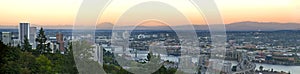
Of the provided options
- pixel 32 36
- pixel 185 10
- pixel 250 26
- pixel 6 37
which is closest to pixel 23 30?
pixel 6 37

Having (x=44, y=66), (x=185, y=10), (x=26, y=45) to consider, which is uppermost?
(x=185, y=10)

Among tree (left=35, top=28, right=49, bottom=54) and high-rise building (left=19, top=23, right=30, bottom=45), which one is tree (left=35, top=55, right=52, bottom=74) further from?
high-rise building (left=19, top=23, right=30, bottom=45)

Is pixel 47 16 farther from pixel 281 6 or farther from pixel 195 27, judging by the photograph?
pixel 281 6

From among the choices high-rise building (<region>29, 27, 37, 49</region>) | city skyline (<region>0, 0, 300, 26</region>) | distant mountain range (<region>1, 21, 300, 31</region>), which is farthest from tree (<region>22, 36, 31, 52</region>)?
distant mountain range (<region>1, 21, 300, 31</region>)

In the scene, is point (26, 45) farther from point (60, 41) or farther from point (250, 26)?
point (250, 26)

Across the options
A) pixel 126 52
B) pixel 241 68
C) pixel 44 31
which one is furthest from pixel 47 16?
pixel 241 68
